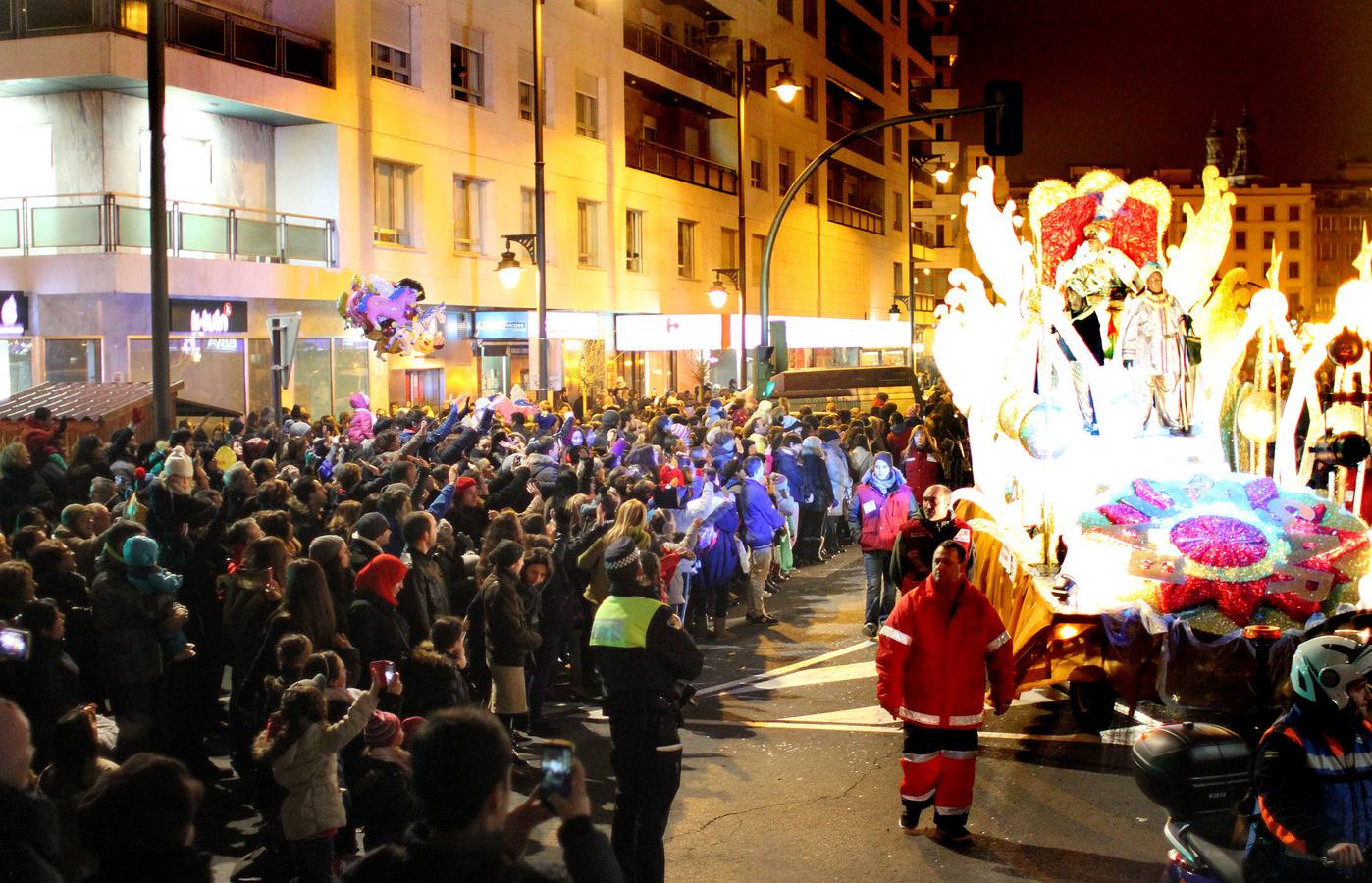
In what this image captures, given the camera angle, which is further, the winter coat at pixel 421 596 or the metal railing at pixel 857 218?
the metal railing at pixel 857 218

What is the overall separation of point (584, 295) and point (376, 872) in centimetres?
3050

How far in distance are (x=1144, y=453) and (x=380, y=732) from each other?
6580mm

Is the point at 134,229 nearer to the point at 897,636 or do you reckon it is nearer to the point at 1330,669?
the point at 897,636

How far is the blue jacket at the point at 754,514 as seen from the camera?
1448 centimetres

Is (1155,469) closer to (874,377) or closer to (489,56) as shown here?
(874,377)

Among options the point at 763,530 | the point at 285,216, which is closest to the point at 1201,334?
the point at 763,530

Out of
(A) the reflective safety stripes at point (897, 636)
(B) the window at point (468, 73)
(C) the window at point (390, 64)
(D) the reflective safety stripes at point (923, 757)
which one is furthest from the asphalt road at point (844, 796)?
(B) the window at point (468, 73)

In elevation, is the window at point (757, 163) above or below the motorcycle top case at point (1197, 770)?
above

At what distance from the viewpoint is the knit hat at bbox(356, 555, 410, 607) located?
809 cm

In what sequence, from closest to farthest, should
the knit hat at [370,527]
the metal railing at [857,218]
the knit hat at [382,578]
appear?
the knit hat at [382,578] → the knit hat at [370,527] → the metal railing at [857,218]

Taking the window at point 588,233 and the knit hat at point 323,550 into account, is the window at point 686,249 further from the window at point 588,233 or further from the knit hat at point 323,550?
the knit hat at point 323,550

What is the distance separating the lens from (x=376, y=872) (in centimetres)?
362

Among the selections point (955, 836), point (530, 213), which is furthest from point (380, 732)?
point (530, 213)

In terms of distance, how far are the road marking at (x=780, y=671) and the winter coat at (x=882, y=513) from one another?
96 cm
